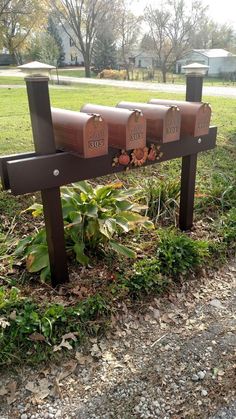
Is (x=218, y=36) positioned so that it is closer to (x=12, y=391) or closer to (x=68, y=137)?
(x=68, y=137)

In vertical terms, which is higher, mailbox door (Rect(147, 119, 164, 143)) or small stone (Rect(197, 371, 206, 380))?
mailbox door (Rect(147, 119, 164, 143))

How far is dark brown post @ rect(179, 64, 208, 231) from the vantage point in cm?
277

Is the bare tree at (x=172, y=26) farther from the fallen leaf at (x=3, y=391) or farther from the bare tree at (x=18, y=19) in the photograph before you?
the fallen leaf at (x=3, y=391)

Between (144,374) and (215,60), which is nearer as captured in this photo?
(144,374)

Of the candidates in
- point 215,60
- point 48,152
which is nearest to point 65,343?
point 48,152

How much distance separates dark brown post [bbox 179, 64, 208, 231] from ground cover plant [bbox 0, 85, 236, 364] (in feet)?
0.45

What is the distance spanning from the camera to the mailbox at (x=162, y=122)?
2451 mm

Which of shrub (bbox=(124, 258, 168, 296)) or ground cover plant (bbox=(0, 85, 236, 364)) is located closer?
ground cover plant (bbox=(0, 85, 236, 364))

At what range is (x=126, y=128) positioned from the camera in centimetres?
223

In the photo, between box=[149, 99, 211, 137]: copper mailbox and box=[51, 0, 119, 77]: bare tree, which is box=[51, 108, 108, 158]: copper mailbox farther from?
box=[51, 0, 119, 77]: bare tree

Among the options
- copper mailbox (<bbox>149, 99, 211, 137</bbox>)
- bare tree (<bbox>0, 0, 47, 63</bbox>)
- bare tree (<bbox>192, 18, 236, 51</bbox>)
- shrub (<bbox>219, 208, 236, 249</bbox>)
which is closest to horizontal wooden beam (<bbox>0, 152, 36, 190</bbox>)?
copper mailbox (<bbox>149, 99, 211, 137</bbox>)

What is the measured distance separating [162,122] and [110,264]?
111 centimetres

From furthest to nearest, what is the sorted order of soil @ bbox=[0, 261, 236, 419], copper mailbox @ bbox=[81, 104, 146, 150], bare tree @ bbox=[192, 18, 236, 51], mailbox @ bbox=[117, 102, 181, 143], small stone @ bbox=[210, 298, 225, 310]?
bare tree @ bbox=[192, 18, 236, 51] < small stone @ bbox=[210, 298, 225, 310] < mailbox @ bbox=[117, 102, 181, 143] < copper mailbox @ bbox=[81, 104, 146, 150] < soil @ bbox=[0, 261, 236, 419]

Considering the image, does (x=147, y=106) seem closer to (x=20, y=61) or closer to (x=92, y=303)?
(x=92, y=303)
